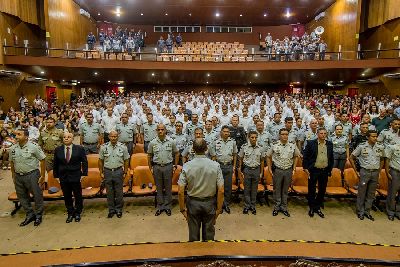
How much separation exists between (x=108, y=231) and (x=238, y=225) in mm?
1956

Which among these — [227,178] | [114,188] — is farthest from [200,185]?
[114,188]

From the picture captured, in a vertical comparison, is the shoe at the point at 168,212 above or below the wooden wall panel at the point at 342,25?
below

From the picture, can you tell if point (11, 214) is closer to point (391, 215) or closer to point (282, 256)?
point (282, 256)

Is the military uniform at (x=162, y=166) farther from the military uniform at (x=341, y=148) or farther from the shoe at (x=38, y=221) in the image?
the military uniform at (x=341, y=148)

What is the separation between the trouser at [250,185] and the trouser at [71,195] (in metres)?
2.68

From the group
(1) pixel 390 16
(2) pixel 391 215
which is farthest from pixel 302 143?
(1) pixel 390 16

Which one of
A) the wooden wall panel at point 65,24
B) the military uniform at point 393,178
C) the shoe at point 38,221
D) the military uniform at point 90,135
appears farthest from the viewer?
the wooden wall panel at point 65,24

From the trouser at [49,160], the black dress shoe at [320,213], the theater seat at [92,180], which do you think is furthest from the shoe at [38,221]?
the black dress shoe at [320,213]

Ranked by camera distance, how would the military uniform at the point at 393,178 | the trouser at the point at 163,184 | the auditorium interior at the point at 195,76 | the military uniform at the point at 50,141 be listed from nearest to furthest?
the auditorium interior at the point at 195,76
the military uniform at the point at 393,178
the trouser at the point at 163,184
the military uniform at the point at 50,141

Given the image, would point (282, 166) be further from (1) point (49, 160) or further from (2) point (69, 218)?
(1) point (49, 160)

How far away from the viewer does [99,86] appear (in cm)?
2283

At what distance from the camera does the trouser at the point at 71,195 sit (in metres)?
4.73

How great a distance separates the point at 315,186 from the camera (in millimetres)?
5117

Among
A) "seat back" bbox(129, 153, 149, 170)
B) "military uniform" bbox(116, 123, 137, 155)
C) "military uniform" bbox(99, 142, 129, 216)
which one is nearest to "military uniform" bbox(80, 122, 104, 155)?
"military uniform" bbox(116, 123, 137, 155)
